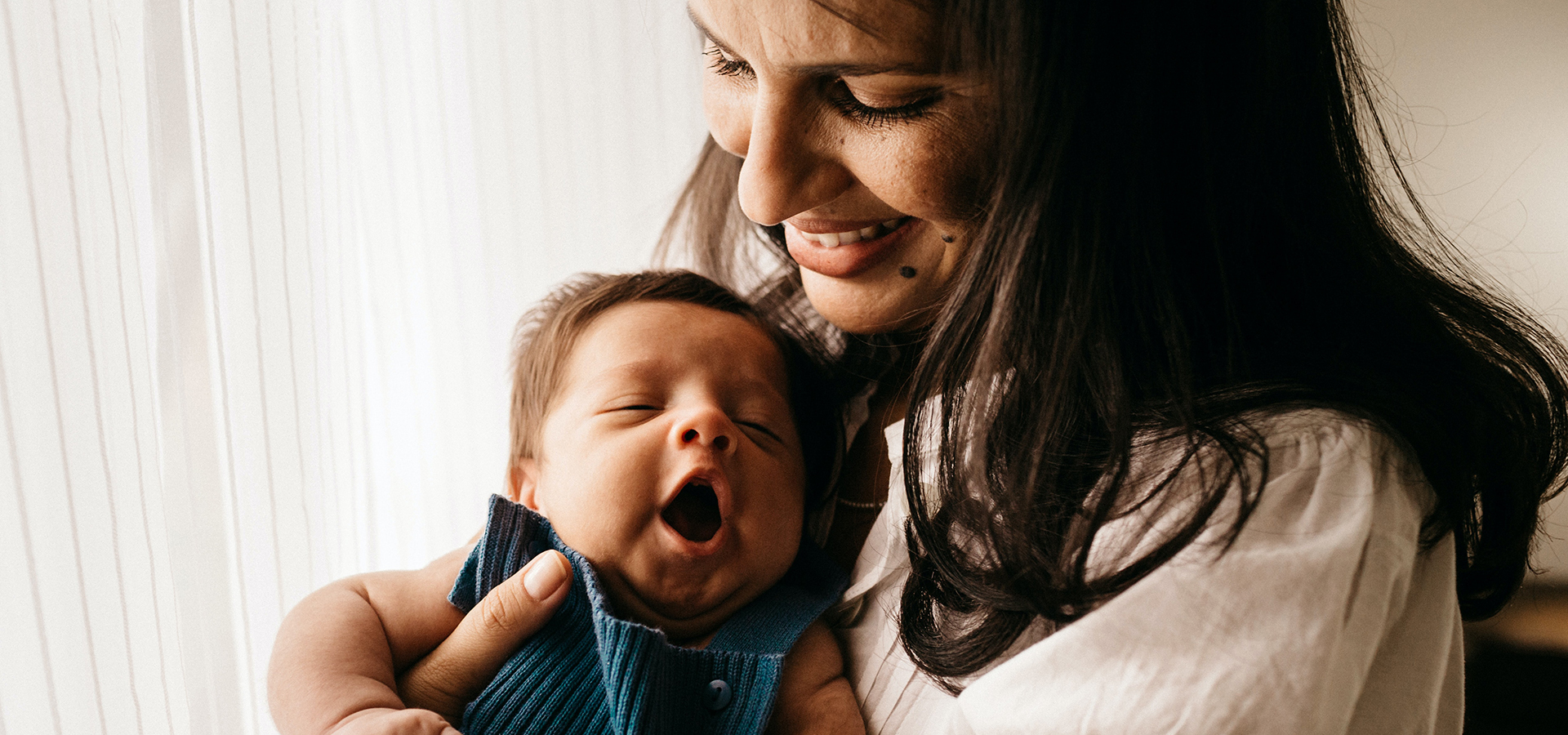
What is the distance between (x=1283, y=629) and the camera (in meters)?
0.65

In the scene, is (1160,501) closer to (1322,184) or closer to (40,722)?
(1322,184)

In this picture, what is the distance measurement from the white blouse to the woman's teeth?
1.28 ft

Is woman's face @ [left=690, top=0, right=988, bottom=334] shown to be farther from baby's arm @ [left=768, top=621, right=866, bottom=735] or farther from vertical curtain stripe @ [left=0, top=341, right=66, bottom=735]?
vertical curtain stripe @ [left=0, top=341, right=66, bottom=735]

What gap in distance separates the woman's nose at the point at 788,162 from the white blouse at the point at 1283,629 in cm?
41

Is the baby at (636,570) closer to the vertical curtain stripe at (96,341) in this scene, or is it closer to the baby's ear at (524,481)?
the baby's ear at (524,481)

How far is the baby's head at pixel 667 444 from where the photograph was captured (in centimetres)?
99

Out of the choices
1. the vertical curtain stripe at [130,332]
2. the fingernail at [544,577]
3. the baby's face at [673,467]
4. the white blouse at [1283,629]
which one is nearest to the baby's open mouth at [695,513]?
the baby's face at [673,467]

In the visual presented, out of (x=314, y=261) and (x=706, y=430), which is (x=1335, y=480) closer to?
(x=706, y=430)

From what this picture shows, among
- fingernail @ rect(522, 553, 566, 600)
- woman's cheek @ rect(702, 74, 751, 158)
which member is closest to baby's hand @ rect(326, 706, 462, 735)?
fingernail @ rect(522, 553, 566, 600)

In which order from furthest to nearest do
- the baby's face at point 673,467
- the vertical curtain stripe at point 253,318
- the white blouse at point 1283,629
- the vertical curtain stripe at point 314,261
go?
the vertical curtain stripe at point 314,261
the vertical curtain stripe at point 253,318
the baby's face at point 673,467
the white blouse at point 1283,629

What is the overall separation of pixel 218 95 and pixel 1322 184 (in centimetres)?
118

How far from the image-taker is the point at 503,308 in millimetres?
1736

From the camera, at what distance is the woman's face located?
776 millimetres

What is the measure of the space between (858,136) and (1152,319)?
303 mm
